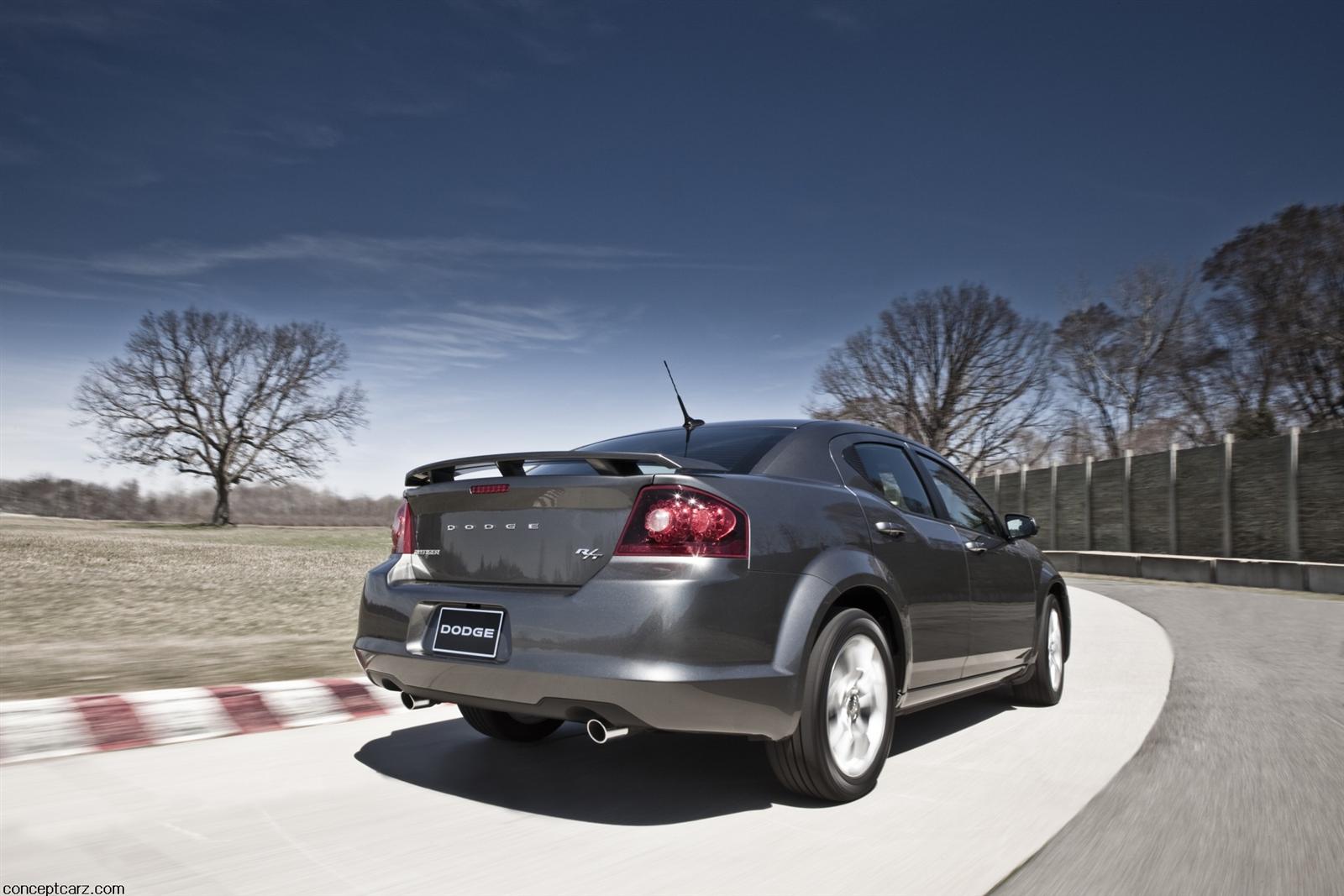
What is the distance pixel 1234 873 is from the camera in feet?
10.2

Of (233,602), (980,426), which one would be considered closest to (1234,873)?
(233,602)

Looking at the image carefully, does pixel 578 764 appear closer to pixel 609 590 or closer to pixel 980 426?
pixel 609 590

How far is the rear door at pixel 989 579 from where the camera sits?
5.18m

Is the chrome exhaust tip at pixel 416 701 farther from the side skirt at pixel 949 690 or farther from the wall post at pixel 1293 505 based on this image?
the wall post at pixel 1293 505

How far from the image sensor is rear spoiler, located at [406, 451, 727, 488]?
3.65 m

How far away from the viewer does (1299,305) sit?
4419 cm

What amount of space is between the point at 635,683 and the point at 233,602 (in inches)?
437

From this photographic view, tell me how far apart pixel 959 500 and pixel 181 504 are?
5644 centimetres

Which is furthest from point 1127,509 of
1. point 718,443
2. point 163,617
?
point 718,443

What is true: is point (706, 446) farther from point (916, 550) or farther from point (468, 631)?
point (468, 631)

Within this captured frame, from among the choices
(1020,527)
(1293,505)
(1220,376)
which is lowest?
(1020,527)

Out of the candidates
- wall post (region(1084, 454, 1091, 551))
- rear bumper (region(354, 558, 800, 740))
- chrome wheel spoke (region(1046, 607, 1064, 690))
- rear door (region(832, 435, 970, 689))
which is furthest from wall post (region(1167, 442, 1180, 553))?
rear bumper (region(354, 558, 800, 740))

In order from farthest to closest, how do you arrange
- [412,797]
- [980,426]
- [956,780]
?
1. [980,426]
2. [956,780]
3. [412,797]

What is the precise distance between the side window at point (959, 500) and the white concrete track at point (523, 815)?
3.78ft
